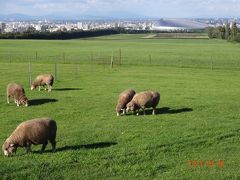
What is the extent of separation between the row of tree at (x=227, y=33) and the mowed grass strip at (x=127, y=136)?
11087cm

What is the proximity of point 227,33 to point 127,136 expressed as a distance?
145 meters

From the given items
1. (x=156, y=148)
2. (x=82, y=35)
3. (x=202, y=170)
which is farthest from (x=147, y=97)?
(x=82, y=35)

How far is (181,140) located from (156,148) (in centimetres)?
148

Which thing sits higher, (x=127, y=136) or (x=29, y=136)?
(x=29, y=136)

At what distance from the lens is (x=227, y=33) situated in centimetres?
15688

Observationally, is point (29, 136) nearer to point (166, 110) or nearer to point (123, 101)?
point (123, 101)

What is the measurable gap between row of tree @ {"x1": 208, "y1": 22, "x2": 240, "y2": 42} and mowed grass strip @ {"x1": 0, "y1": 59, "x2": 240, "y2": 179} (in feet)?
364

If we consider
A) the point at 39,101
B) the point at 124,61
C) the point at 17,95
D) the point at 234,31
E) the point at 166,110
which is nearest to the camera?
the point at 166,110

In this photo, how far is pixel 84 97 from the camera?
96.3 ft

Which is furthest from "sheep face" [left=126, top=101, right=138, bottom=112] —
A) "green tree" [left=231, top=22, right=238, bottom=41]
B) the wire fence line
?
"green tree" [left=231, top=22, right=238, bottom=41]

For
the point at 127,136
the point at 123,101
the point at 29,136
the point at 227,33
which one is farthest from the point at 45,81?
the point at 227,33

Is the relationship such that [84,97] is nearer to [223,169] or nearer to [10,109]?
A: [10,109]
